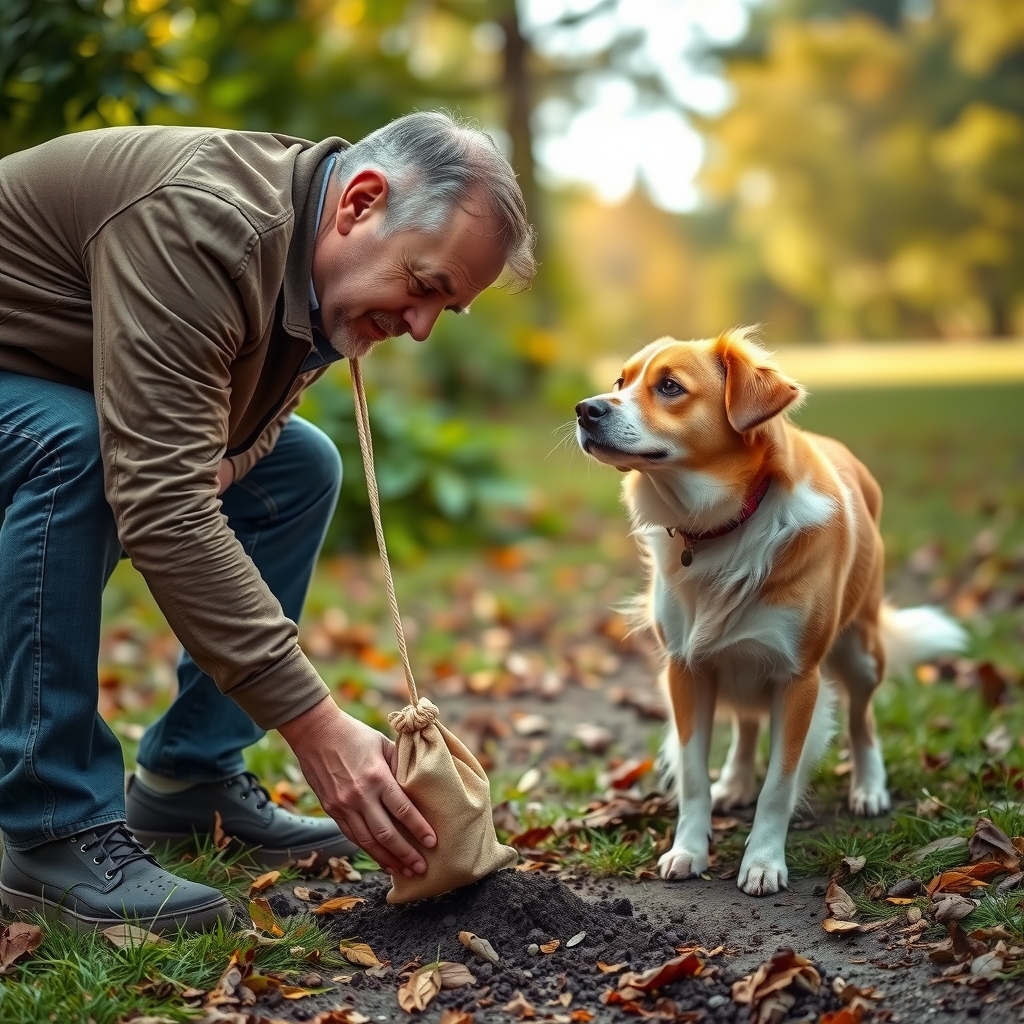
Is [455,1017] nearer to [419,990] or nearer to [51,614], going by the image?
[419,990]

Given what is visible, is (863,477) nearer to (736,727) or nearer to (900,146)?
(736,727)

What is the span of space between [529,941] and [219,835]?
36.5 inches

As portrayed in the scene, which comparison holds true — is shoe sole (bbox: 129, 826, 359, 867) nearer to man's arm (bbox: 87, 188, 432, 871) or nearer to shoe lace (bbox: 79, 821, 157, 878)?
shoe lace (bbox: 79, 821, 157, 878)

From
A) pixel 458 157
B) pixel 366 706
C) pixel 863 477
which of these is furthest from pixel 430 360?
pixel 458 157

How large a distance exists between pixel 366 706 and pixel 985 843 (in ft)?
7.63

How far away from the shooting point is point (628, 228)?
30.8 meters

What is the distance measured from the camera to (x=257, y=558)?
291cm

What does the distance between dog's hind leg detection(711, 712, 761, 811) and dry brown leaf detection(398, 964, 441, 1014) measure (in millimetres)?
1309

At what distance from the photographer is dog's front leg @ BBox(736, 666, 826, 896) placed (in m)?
2.66

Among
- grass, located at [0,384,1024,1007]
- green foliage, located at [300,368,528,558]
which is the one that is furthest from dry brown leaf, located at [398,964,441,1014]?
green foliage, located at [300,368,528,558]

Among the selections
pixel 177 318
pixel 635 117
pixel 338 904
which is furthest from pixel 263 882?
pixel 635 117

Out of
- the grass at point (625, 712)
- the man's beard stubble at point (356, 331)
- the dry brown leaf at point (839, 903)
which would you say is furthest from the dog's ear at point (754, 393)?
the dry brown leaf at point (839, 903)

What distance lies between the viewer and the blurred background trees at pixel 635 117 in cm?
462

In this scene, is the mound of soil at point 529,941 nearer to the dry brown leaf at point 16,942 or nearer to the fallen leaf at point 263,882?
the fallen leaf at point 263,882
